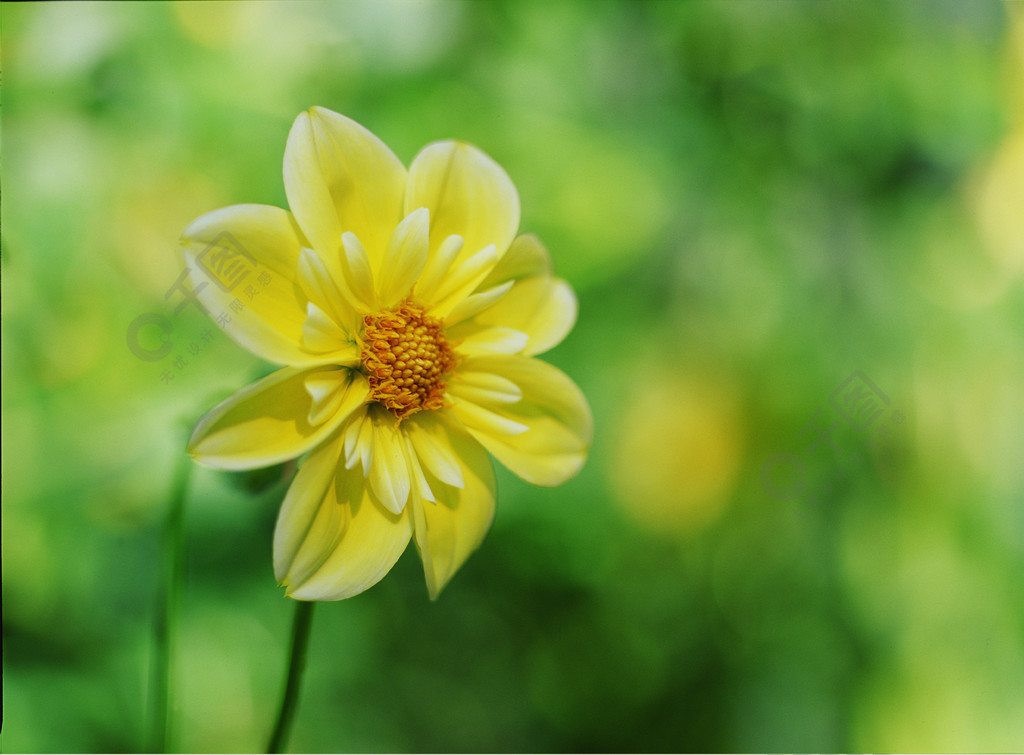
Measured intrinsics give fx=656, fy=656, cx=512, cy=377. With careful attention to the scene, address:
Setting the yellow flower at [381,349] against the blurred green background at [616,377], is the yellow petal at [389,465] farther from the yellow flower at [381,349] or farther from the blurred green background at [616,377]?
the blurred green background at [616,377]

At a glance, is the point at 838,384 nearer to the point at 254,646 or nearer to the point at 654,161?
the point at 654,161

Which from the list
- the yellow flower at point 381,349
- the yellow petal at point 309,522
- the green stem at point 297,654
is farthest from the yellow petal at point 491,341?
the green stem at point 297,654

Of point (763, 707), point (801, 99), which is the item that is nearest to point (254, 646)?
point (763, 707)

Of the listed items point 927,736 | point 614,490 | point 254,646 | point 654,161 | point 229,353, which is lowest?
point 927,736

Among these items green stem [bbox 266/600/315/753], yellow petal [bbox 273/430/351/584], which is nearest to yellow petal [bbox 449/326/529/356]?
yellow petal [bbox 273/430/351/584]

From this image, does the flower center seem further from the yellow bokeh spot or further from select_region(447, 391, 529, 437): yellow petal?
the yellow bokeh spot
